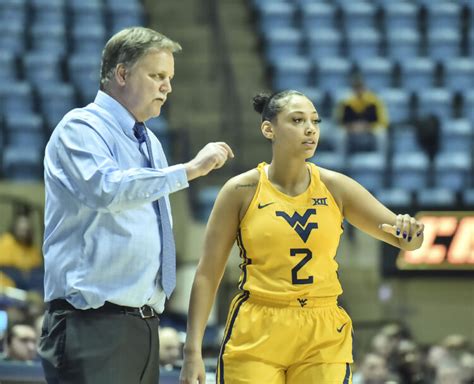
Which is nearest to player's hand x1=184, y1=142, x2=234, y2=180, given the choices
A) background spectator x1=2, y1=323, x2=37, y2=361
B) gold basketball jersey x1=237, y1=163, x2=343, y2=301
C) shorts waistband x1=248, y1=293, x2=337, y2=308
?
gold basketball jersey x1=237, y1=163, x2=343, y2=301

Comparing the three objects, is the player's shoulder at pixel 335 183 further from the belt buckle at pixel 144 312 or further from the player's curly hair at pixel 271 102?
the belt buckle at pixel 144 312

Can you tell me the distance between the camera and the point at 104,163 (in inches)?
146

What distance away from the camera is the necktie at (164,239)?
Result: 3.96 m

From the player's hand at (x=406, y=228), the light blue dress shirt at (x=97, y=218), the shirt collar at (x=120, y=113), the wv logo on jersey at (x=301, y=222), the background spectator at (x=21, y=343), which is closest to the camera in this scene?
the light blue dress shirt at (x=97, y=218)

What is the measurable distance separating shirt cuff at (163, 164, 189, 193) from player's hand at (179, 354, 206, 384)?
1.02 m

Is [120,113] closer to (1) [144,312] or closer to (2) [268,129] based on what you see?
(1) [144,312]

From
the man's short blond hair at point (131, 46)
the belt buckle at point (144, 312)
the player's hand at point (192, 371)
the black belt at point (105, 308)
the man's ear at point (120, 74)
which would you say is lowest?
the player's hand at point (192, 371)

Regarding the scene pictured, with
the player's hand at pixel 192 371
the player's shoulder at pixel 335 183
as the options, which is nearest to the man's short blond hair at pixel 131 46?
the player's shoulder at pixel 335 183

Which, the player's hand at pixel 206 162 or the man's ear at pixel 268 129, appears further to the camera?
the man's ear at pixel 268 129

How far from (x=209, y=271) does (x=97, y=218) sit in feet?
3.07

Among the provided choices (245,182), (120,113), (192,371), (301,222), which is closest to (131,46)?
(120,113)

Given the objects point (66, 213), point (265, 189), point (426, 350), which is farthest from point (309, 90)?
point (66, 213)

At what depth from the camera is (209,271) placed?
4.62m

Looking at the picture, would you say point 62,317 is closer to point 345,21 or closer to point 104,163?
point 104,163
